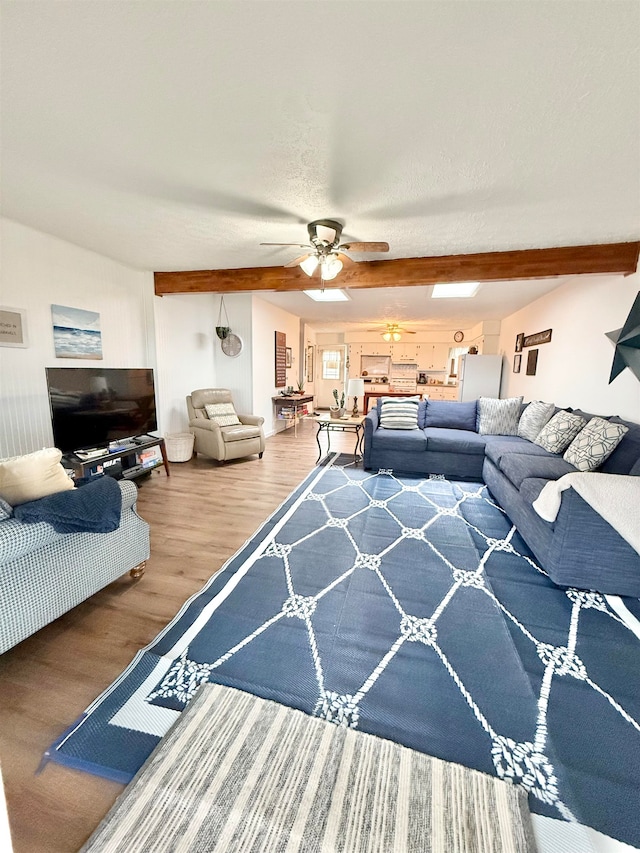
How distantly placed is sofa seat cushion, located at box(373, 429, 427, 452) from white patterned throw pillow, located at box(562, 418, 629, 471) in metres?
1.46

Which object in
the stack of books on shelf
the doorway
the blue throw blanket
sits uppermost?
the doorway

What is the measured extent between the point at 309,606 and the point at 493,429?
3.30 m

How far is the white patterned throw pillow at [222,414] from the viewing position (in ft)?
14.6

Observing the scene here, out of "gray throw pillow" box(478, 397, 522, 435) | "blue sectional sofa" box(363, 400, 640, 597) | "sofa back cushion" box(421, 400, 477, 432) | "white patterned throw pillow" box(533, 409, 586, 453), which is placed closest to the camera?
"blue sectional sofa" box(363, 400, 640, 597)

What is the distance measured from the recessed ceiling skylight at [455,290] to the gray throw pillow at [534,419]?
1811 millimetres

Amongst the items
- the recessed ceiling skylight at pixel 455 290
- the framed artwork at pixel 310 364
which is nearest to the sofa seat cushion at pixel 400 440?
the recessed ceiling skylight at pixel 455 290

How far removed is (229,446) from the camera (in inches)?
166

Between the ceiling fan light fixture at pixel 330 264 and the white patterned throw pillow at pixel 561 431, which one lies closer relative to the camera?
the ceiling fan light fixture at pixel 330 264

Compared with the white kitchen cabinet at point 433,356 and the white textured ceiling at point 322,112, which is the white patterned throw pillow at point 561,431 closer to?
the white textured ceiling at point 322,112

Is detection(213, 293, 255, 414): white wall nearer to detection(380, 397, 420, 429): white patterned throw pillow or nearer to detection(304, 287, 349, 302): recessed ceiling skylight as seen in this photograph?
detection(304, 287, 349, 302): recessed ceiling skylight

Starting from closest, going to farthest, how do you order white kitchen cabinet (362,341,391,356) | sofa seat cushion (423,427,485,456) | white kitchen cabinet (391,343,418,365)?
sofa seat cushion (423,427,485,456), white kitchen cabinet (391,343,418,365), white kitchen cabinet (362,341,391,356)

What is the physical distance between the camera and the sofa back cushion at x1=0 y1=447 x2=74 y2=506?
1.42 metres

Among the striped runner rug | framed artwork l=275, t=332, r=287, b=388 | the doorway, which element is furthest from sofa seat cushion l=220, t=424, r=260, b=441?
the doorway

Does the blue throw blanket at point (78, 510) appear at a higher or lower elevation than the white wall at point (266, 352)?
lower
